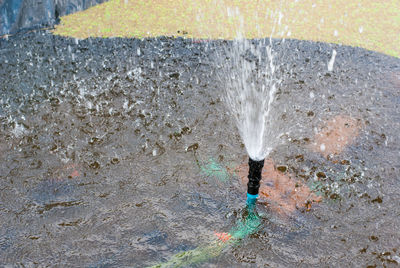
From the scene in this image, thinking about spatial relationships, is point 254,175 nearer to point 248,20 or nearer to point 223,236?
point 223,236

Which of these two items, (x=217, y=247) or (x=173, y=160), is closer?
(x=217, y=247)

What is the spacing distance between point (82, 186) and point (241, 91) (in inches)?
127

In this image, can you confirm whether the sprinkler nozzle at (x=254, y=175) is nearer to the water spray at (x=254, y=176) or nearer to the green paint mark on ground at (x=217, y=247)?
the water spray at (x=254, y=176)

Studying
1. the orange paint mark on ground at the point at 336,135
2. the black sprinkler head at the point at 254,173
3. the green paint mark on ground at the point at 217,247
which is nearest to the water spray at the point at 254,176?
the black sprinkler head at the point at 254,173

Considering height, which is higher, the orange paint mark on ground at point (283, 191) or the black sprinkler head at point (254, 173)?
the black sprinkler head at point (254, 173)

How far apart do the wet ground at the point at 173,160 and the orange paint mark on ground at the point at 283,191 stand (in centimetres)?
6

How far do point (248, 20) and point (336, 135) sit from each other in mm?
4789

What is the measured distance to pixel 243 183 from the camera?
392 centimetres

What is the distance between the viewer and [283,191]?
3.81 m

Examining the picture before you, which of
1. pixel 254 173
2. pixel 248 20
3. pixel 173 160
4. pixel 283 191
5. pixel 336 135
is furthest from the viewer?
pixel 248 20

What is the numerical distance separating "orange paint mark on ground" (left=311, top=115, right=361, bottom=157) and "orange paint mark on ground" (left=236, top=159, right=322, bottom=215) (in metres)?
0.76

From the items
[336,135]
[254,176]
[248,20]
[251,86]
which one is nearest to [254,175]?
[254,176]

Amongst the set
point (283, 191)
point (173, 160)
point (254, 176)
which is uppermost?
point (254, 176)

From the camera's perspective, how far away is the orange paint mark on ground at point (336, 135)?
454cm
